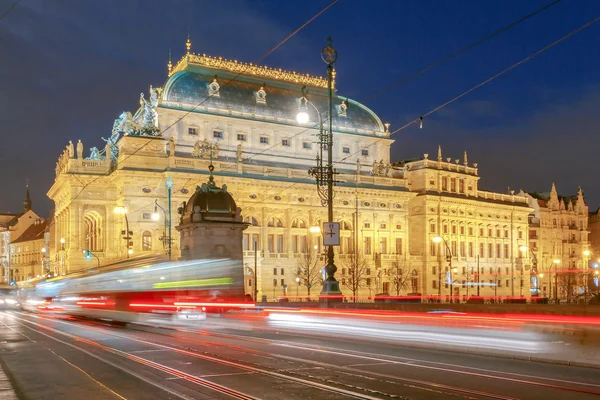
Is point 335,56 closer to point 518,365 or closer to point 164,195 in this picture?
point 518,365

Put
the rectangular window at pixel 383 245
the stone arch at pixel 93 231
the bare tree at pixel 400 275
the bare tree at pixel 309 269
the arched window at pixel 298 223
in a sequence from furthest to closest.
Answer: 1. the rectangular window at pixel 383 245
2. the bare tree at pixel 400 275
3. the arched window at pixel 298 223
4. the bare tree at pixel 309 269
5. the stone arch at pixel 93 231

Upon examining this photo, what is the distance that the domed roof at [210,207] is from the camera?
4056 centimetres

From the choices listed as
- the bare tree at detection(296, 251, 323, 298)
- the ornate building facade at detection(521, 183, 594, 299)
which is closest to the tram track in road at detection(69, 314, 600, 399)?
the bare tree at detection(296, 251, 323, 298)

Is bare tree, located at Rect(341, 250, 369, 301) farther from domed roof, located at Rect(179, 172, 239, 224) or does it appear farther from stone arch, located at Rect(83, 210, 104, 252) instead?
domed roof, located at Rect(179, 172, 239, 224)

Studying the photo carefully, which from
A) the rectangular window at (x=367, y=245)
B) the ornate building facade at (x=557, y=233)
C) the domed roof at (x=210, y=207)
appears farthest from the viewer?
the ornate building facade at (x=557, y=233)

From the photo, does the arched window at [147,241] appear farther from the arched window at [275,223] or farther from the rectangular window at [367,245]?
the rectangular window at [367,245]

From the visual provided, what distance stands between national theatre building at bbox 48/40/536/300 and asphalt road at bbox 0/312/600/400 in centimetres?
5156

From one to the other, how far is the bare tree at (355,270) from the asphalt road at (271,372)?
6227 centimetres

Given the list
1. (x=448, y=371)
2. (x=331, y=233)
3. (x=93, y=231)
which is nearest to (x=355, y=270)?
(x=93, y=231)

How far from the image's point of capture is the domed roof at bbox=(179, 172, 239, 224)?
133 ft

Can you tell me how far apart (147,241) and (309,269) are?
1961cm

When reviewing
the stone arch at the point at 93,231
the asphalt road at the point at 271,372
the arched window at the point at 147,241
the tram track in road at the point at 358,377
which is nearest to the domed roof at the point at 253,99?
the arched window at the point at 147,241

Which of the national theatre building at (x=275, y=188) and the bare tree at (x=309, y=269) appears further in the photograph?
the bare tree at (x=309, y=269)

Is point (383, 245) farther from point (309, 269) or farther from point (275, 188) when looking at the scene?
point (275, 188)
